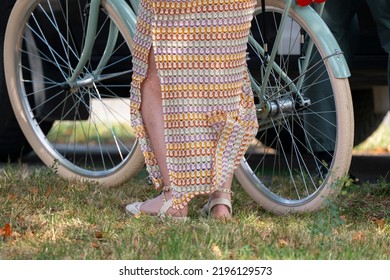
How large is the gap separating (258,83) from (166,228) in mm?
908

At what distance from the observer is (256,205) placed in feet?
16.7

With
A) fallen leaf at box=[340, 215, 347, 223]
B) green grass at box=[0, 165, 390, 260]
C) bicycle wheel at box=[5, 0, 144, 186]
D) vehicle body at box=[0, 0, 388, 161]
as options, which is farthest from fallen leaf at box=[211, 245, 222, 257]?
vehicle body at box=[0, 0, 388, 161]

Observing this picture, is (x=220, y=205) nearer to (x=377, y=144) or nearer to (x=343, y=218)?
(x=343, y=218)

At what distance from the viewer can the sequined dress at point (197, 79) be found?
14.6ft

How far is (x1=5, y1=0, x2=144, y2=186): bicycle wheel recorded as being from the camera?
5.38 meters

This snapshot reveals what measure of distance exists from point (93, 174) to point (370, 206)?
1.24m

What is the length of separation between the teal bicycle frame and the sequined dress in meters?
0.22

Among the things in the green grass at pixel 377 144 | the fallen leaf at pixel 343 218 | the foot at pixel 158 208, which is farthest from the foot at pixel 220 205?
the green grass at pixel 377 144

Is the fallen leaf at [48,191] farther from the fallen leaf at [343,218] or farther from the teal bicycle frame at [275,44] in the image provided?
the fallen leaf at [343,218]

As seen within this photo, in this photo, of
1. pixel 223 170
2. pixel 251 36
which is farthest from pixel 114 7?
pixel 223 170

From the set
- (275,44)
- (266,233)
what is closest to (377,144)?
(275,44)

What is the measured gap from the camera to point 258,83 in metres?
5.02

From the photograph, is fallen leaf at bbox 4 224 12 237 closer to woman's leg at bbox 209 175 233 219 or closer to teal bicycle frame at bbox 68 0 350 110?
woman's leg at bbox 209 175 233 219

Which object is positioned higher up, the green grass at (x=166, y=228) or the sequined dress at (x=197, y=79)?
the sequined dress at (x=197, y=79)
